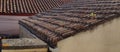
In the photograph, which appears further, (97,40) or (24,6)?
(24,6)

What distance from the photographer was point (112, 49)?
7863 mm

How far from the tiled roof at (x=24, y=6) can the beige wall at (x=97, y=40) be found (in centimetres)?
1552

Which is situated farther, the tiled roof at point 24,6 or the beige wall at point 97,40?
the tiled roof at point 24,6

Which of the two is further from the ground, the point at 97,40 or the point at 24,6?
the point at 97,40

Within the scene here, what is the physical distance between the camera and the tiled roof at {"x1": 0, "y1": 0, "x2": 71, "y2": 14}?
75.0 feet

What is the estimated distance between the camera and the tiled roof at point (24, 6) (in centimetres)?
2288

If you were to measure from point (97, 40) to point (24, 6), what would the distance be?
1772 cm

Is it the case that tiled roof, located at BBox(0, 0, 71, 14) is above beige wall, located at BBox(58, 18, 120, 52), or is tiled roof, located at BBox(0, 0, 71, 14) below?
below

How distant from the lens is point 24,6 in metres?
24.6

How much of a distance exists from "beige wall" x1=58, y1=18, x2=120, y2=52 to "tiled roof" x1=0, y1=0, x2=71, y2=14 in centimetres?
1552

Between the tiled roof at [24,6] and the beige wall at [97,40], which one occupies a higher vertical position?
the beige wall at [97,40]

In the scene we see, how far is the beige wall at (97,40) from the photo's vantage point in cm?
719

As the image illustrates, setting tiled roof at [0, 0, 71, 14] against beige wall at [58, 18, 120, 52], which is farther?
tiled roof at [0, 0, 71, 14]

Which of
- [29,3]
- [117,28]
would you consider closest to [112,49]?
[117,28]
